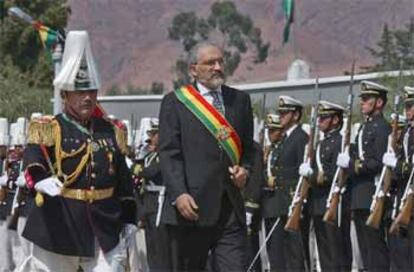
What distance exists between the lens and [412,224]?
13141 millimetres

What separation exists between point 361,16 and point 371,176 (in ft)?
413

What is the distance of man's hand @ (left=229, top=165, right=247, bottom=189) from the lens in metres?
Result: 9.97

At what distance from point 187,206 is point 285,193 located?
17.8 feet

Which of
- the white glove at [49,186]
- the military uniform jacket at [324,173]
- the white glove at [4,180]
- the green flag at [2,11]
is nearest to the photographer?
the white glove at [49,186]

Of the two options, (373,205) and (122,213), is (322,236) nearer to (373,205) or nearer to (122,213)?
(373,205)

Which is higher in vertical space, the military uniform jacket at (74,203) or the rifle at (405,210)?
the military uniform jacket at (74,203)

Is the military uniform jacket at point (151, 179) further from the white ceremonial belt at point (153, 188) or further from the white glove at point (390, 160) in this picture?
the white glove at point (390, 160)

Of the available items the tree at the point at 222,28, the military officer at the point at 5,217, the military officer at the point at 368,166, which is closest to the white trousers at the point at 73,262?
the military officer at the point at 368,166

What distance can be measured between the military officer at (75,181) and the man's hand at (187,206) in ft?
1.49

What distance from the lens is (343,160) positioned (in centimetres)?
1410

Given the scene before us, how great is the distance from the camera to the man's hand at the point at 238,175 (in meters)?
9.97

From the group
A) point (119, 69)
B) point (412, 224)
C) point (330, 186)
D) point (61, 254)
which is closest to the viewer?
point (61, 254)

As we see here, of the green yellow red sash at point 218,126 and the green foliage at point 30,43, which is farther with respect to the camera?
the green foliage at point 30,43

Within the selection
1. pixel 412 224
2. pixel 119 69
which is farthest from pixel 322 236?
pixel 119 69
